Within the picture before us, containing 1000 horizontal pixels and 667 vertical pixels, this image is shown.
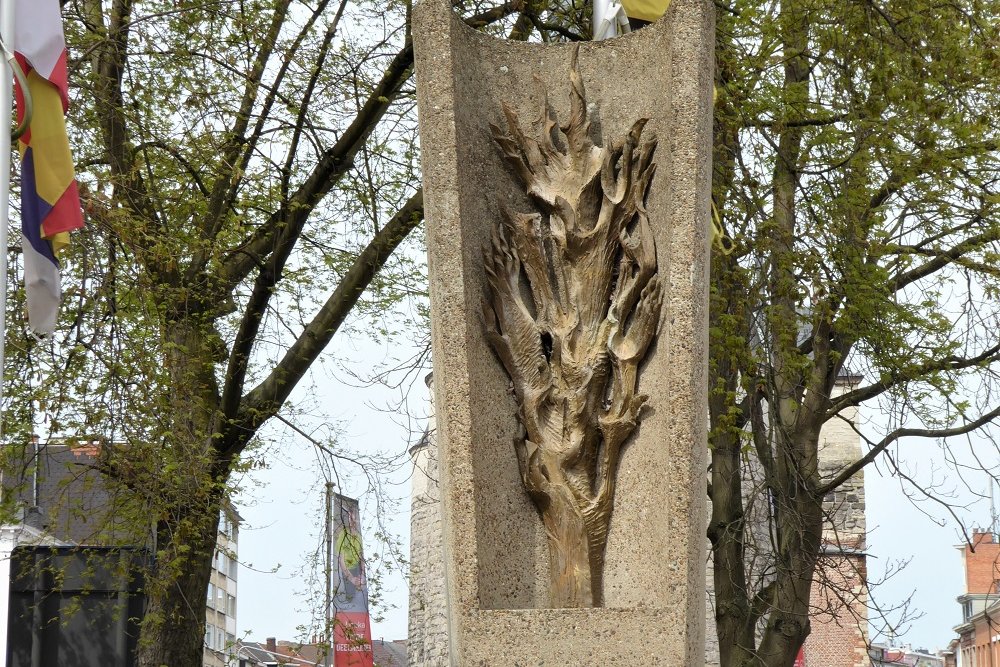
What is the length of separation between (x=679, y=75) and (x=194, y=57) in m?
5.79

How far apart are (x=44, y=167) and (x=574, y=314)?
10.0 ft

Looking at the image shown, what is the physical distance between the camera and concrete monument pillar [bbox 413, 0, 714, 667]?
4922mm

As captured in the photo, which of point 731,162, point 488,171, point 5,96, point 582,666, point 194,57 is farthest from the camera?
point 194,57

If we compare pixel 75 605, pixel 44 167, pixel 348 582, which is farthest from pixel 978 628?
pixel 44 167

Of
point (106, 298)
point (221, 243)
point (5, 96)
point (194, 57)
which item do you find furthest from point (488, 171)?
point (194, 57)

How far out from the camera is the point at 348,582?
39.1 feet

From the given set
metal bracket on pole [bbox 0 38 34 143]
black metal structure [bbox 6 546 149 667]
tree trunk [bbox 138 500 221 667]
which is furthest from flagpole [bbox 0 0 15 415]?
black metal structure [bbox 6 546 149 667]

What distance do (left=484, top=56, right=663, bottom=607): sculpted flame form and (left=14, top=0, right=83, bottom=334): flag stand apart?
253cm

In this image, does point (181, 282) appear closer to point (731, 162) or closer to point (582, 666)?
point (731, 162)

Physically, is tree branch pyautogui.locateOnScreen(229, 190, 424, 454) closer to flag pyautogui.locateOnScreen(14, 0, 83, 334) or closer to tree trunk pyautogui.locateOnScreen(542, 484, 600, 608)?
flag pyautogui.locateOnScreen(14, 0, 83, 334)

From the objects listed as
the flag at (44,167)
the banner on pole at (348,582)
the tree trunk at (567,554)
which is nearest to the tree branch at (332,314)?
the banner on pole at (348,582)

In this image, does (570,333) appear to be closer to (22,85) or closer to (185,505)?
(22,85)

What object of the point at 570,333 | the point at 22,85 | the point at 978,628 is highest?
the point at 22,85

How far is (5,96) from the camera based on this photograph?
6.88 meters
